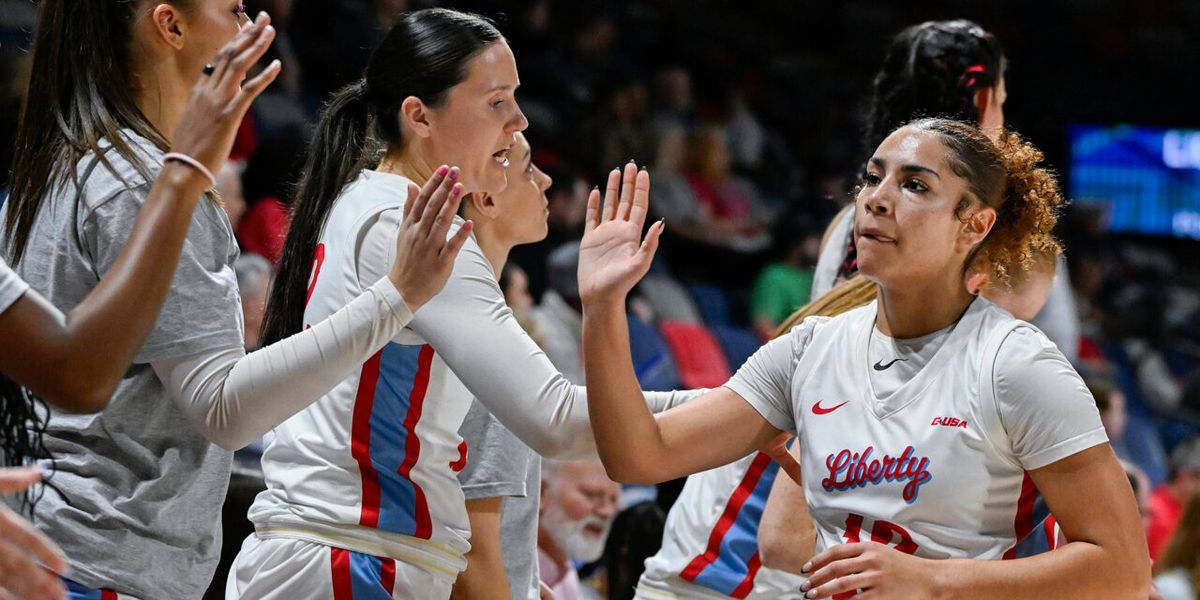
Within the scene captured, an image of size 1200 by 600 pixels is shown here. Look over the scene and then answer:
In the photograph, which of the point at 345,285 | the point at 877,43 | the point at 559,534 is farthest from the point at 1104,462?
the point at 877,43

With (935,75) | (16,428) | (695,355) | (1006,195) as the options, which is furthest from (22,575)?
(695,355)

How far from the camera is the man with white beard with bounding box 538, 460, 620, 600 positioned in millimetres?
4344

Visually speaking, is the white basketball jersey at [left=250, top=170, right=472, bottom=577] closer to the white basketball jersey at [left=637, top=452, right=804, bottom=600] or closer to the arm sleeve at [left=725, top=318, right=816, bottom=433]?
the arm sleeve at [left=725, top=318, right=816, bottom=433]

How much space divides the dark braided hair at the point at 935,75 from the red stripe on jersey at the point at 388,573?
166 centimetres

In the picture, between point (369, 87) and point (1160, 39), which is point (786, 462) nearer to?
point (369, 87)

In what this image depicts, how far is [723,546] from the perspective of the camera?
123 inches

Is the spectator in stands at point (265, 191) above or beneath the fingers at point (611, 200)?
beneath

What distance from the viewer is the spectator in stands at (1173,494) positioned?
6.41 m

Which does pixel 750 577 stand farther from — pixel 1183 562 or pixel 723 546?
pixel 1183 562

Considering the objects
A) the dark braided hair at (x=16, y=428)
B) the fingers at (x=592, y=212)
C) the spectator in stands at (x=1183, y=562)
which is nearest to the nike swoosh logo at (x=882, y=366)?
the fingers at (x=592, y=212)

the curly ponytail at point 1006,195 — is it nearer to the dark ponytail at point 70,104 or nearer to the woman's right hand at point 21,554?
the dark ponytail at point 70,104

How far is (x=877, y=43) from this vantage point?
1253 cm

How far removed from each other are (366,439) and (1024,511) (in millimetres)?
1081

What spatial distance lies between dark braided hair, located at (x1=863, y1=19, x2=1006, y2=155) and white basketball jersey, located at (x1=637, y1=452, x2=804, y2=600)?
858 millimetres
